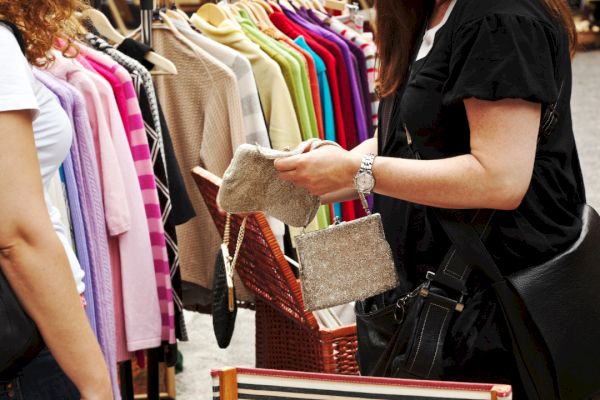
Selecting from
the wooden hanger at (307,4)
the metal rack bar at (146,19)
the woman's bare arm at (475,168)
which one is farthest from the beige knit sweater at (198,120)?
the woman's bare arm at (475,168)

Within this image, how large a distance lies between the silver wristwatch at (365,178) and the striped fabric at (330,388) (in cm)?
32

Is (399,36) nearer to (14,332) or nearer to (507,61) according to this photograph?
(507,61)

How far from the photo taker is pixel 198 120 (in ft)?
9.58

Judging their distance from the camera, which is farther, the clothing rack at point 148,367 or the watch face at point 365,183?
the clothing rack at point 148,367

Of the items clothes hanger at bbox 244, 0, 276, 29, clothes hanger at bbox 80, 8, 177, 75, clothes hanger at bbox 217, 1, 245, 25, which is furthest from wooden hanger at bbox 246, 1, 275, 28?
clothes hanger at bbox 80, 8, 177, 75

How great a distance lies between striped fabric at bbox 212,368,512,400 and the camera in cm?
120

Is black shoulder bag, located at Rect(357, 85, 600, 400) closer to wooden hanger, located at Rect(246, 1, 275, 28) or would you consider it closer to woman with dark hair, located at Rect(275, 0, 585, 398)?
woman with dark hair, located at Rect(275, 0, 585, 398)

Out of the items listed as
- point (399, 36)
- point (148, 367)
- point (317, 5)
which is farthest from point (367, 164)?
point (317, 5)

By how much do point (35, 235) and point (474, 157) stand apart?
2.14ft

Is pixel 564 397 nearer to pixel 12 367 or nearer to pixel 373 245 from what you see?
pixel 373 245

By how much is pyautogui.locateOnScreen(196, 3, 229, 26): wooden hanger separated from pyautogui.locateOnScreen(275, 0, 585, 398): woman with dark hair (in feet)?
5.35

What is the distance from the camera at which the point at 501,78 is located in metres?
1.30

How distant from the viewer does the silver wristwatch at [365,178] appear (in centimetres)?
143

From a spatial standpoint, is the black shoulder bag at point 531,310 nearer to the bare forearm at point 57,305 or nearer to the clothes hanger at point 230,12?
the bare forearm at point 57,305
